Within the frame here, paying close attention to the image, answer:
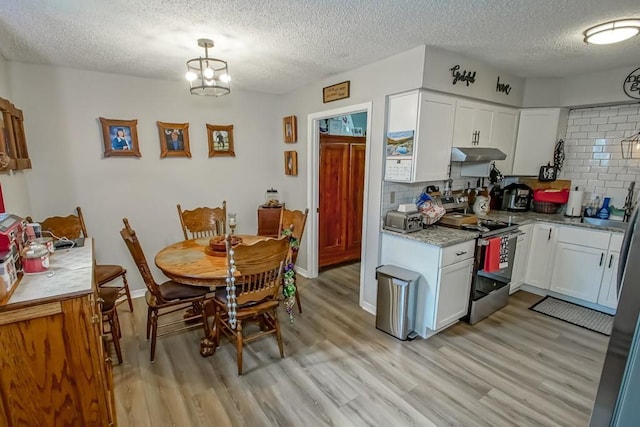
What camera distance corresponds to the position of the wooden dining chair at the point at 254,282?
1993mm

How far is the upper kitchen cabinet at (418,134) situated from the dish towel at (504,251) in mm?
849

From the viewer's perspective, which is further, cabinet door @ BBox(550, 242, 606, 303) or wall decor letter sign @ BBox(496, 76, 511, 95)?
wall decor letter sign @ BBox(496, 76, 511, 95)

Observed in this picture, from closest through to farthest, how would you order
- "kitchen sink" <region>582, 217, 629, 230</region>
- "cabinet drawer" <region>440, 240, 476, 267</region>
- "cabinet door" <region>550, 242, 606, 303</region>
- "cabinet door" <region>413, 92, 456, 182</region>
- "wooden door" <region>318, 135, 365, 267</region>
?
"cabinet drawer" <region>440, 240, 476, 267</region>
"cabinet door" <region>413, 92, 456, 182</region>
"cabinet door" <region>550, 242, 606, 303</region>
"kitchen sink" <region>582, 217, 629, 230</region>
"wooden door" <region>318, 135, 365, 267</region>

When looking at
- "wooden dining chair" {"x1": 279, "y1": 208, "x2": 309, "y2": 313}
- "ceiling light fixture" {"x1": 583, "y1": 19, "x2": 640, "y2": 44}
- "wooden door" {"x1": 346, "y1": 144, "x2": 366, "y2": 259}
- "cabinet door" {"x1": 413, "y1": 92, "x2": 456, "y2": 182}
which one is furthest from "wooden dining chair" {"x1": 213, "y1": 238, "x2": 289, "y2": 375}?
"ceiling light fixture" {"x1": 583, "y1": 19, "x2": 640, "y2": 44}

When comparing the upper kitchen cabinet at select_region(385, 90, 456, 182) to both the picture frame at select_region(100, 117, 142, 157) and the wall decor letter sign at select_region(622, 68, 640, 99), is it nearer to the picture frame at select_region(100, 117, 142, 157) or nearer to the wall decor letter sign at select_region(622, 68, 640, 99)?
the wall decor letter sign at select_region(622, 68, 640, 99)

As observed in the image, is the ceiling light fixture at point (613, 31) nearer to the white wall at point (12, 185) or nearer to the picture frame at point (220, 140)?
the picture frame at point (220, 140)

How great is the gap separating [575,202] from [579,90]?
1207mm

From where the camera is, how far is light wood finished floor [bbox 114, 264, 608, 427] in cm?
188

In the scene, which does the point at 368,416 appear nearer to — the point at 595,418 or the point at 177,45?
the point at 595,418

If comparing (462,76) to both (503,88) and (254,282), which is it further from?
(254,282)

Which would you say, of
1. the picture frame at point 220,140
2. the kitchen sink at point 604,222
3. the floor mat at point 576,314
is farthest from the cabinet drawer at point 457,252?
the picture frame at point 220,140

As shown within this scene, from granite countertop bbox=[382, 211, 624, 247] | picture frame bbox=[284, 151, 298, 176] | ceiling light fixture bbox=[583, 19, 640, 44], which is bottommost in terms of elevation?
granite countertop bbox=[382, 211, 624, 247]

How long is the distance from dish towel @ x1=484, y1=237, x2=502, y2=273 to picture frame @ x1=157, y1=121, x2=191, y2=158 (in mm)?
3269

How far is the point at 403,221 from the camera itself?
2.76 meters
